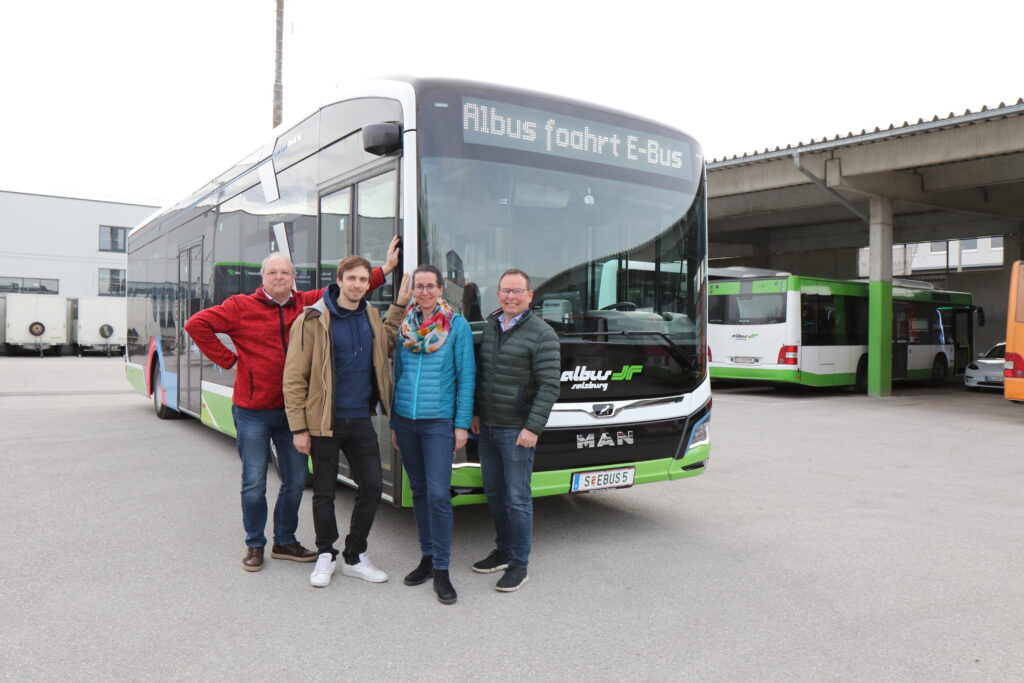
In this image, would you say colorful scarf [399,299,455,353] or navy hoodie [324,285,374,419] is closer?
colorful scarf [399,299,455,353]

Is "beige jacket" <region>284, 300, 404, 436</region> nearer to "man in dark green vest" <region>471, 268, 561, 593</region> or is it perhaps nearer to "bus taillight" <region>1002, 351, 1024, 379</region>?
"man in dark green vest" <region>471, 268, 561, 593</region>

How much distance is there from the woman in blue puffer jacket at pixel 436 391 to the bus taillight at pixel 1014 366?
465 inches

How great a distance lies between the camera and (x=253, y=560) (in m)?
4.64

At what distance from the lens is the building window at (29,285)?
4169cm

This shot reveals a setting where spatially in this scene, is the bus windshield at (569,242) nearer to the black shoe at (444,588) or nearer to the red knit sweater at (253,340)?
the red knit sweater at (253,340)

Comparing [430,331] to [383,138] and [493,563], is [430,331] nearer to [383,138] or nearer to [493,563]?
[383,138]

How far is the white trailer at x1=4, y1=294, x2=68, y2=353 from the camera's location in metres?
33.8

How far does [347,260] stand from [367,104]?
146cm

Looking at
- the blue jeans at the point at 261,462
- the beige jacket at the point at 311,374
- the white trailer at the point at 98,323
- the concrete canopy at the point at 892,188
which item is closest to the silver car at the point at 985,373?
the concrete canopy at the point at 892,188

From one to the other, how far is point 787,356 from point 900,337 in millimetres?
5026

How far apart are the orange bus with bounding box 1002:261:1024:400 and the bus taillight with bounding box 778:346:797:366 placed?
14.7ft

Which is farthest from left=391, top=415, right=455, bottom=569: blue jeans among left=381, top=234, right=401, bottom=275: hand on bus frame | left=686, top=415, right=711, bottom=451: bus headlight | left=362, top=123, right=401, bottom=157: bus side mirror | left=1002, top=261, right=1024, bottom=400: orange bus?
left=1002, top=261, right=1024, bottom=400: orange bus

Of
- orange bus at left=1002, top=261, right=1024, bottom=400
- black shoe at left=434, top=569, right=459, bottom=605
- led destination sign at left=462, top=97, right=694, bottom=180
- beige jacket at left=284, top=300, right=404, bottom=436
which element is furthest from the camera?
orange bus at left=1002, top=261, right=1024, bottom=400

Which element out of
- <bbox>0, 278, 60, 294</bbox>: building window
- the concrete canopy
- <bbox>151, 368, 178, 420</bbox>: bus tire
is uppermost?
the concrete canopy
